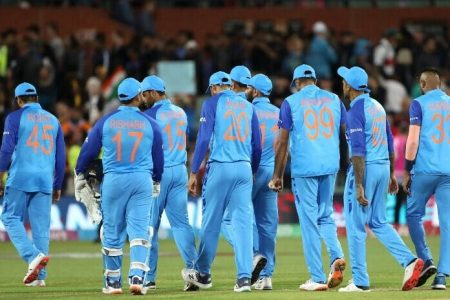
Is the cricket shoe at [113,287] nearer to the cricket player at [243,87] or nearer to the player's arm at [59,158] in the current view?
the cricket player at [243,87]

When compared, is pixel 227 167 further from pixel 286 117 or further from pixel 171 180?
pixel 171 180

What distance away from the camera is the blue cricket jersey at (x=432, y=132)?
17.8m

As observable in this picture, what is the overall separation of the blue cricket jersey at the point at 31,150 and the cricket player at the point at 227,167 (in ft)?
9.32

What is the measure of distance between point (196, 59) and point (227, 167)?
15.3 metres

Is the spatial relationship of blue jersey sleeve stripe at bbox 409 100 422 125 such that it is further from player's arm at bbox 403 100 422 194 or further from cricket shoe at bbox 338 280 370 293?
cricket shoe at bbox 338 280 370 293

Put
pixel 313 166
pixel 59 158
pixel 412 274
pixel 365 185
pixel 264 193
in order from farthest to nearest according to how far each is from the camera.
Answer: pixel 59 158
pixel 264 193
pixel 313 166
pixel 365 185
pixel 412 274

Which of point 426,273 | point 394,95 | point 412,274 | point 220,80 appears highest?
point 220,80

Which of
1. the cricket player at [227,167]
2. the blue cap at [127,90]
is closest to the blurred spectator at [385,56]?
the cricket player at [227,167]

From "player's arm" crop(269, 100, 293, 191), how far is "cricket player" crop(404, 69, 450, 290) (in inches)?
64.4

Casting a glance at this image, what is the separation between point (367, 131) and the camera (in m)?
17.3

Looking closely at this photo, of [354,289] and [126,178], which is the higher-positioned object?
[126,178]

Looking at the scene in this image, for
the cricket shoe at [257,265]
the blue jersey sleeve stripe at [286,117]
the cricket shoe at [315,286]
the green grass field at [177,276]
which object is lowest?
the green grass field at [177,276]

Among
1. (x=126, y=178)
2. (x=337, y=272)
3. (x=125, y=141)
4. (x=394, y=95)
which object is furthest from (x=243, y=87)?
(x=394, y=95)

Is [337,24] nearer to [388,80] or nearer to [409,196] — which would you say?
[388,80]
